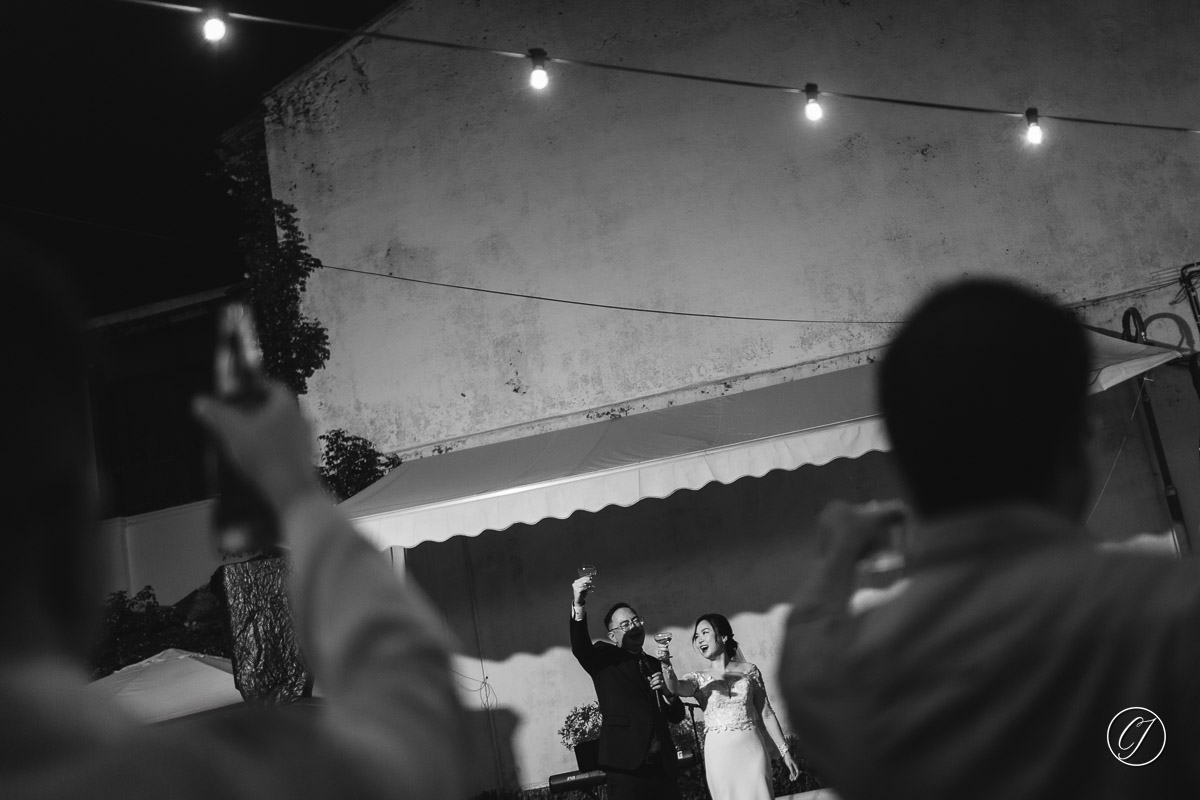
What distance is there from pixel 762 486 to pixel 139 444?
30.9ft

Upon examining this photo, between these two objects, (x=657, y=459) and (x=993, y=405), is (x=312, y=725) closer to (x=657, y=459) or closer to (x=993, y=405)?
(x=993, y=405)

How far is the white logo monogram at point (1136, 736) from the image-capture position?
3.25 feet

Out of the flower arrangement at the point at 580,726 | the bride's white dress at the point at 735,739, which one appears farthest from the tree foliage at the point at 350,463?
the bride's white dress at the point at 735,739

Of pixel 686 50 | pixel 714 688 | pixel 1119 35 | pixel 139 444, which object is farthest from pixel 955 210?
pixel 139 444

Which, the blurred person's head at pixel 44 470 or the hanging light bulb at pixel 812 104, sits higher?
the hanging light bulb at pixel 812 104

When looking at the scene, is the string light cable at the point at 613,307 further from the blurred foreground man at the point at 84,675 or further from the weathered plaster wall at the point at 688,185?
the blurred foreground man at the point at 84,675

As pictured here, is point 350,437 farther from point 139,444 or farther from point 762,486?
point 139,444

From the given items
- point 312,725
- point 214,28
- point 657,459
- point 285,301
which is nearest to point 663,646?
point 657,459

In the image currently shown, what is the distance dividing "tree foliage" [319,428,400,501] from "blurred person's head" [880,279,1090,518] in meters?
10.1

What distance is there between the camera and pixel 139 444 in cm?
1522

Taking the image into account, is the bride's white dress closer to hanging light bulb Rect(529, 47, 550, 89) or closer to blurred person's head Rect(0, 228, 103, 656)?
hanging light bulb Rect(529, 47, 550, 89)

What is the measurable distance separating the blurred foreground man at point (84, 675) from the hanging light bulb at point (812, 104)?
31.2 feet

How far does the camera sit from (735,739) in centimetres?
705

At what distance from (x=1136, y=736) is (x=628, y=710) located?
6.36 meters
